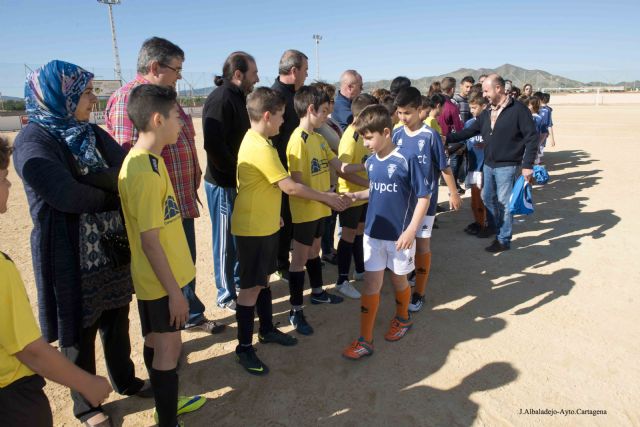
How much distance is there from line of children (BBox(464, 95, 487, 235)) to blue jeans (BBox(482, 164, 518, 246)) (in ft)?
1.18

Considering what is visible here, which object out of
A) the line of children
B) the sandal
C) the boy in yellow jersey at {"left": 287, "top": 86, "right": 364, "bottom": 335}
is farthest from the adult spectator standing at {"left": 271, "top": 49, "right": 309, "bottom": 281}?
the line of children

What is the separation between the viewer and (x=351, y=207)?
13.9 feet

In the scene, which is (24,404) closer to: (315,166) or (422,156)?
(315,166)

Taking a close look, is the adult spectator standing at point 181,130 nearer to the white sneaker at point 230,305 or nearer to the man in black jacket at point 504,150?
the white sneaker at point 230,305

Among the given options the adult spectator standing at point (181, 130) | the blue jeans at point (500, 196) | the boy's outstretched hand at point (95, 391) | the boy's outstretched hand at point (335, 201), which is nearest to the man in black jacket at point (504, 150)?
the blue jeans at point (500, 196)

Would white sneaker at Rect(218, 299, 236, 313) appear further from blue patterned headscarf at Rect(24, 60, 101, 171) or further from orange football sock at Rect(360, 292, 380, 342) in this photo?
blue patterned headscarf at Rect(24, 60, 101, 171)

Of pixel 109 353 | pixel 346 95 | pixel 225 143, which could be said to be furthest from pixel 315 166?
pixel 346 95

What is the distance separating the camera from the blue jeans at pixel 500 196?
216 inches

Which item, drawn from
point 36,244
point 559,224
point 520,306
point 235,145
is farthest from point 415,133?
point 559,224

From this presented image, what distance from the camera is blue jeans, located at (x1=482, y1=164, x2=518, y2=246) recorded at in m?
5.49

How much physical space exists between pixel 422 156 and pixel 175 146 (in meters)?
2.23

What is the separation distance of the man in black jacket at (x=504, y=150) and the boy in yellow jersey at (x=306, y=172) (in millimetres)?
2698

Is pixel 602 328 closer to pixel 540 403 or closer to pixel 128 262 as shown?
pixel 540 403

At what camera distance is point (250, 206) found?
2953 millimetres
